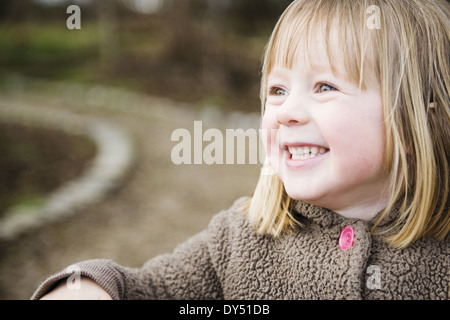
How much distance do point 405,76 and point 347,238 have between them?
379 mm

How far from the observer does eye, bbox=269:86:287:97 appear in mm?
1184

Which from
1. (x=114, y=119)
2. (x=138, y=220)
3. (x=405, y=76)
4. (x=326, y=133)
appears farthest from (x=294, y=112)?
(x=114, y=119)

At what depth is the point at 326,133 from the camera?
3.54 ft

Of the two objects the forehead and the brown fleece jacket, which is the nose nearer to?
the forehead

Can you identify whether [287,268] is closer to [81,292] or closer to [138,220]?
[81,292]

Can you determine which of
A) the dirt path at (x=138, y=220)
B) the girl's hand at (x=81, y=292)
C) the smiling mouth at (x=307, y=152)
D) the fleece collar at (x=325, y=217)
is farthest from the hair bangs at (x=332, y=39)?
the dirt path at (x=138, y=220)

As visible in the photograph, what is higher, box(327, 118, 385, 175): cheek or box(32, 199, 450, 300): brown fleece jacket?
box(327, 118, 385, 175): cheek

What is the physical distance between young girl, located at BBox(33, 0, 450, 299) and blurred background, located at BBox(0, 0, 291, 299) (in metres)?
1.84

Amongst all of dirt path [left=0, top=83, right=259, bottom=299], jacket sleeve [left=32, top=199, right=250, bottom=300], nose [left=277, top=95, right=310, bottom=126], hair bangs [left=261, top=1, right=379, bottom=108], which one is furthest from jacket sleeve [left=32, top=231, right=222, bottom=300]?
dirt path [left=0, top=83, right=259, bottom=299]

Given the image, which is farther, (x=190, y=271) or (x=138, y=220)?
(x=138, y=220)

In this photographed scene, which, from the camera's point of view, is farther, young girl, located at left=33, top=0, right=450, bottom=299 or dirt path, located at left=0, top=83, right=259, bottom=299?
dirt path, located at left=0, top=83, right=259, bottom=299

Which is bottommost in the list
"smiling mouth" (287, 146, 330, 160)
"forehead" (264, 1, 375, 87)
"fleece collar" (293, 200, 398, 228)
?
"fleece collar" (293, 200, 398, 228)

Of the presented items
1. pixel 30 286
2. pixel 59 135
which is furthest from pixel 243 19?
pixel 30 286

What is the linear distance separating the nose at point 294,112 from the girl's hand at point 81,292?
54cm
